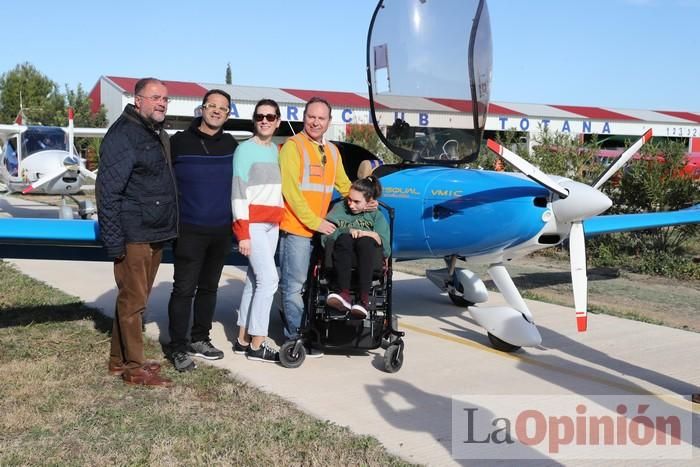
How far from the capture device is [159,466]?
10.9 ft

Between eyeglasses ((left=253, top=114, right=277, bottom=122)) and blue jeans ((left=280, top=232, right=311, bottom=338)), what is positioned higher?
eyeglasses ((left=253, top=114, right=277, bottom=122))

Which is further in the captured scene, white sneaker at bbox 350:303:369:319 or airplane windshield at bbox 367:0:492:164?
airplane windshield at bbox 367:0:492:164

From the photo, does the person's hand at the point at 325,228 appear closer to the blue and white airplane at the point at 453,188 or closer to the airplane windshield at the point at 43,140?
the blue and white airplane at the point at 453,188

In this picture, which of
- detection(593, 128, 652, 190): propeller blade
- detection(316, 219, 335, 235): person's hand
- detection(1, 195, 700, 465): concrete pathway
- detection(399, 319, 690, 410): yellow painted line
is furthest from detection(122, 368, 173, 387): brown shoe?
detection(593, 128, 652, 190): propeller blade

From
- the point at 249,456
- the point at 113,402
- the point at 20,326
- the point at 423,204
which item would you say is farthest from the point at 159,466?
the point at 20,326

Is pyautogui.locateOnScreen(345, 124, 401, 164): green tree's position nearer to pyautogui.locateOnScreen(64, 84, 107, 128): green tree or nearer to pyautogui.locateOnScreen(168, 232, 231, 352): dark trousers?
pyautogui.locateOnScreen(168, 232, 231, 352): dark trousers

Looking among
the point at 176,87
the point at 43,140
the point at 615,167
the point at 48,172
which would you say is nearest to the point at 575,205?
the point at 615,167

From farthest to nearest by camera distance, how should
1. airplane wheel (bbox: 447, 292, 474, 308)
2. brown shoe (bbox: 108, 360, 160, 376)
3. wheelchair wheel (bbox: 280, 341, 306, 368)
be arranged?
airplane wheel (bbox: 447, 292, 474, 308)
wheelchair wheel (bbox: 280, 341, 306, 368)
brown shoe (bbox: 108, 360, 160, 376)

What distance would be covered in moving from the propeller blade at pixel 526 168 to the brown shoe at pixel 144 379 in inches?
107

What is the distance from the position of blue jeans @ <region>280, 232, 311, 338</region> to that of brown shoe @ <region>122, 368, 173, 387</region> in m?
1.06

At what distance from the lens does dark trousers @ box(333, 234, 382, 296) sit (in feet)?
16.5

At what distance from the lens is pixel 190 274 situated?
5.06 meters

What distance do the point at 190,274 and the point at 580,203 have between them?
2860 mm

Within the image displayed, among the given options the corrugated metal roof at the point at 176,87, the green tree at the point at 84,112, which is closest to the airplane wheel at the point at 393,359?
the corrugated metal roof at the point at 176,87
